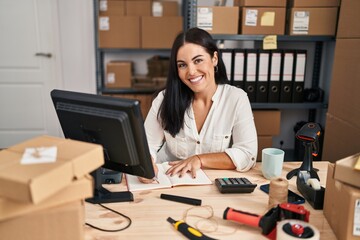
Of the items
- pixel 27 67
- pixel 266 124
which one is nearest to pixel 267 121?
pixel 266 124

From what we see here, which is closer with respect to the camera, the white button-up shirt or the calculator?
the calculator

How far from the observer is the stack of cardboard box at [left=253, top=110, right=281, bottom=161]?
8.39 feet

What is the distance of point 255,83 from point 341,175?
1.67 meters

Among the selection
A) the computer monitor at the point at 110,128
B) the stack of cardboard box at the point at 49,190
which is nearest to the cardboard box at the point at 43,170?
the stack of cardboard box at the point at 49,190

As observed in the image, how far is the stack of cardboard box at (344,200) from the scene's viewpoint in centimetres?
83

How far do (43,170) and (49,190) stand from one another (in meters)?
0.04

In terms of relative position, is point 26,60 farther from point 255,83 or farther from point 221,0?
point 255,83

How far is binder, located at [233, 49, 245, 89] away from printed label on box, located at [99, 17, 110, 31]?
108 centimetres

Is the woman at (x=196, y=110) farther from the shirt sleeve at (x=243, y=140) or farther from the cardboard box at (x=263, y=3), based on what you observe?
the cardboard box at (x=263, y=3)

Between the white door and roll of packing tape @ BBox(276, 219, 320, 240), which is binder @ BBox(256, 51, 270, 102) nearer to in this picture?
roll of packing tape @ BBox(276, 219, 320, 240)

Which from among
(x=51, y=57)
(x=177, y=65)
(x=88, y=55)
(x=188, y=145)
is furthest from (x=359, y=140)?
(x=51, y=57)

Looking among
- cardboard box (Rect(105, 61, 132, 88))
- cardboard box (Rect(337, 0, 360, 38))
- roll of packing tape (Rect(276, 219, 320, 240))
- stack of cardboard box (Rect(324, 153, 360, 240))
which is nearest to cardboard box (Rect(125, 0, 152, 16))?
cardboard box (Rect(105, 61, 132, 88))

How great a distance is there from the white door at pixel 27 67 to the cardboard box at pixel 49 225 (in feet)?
9.22

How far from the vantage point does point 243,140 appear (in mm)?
1505
